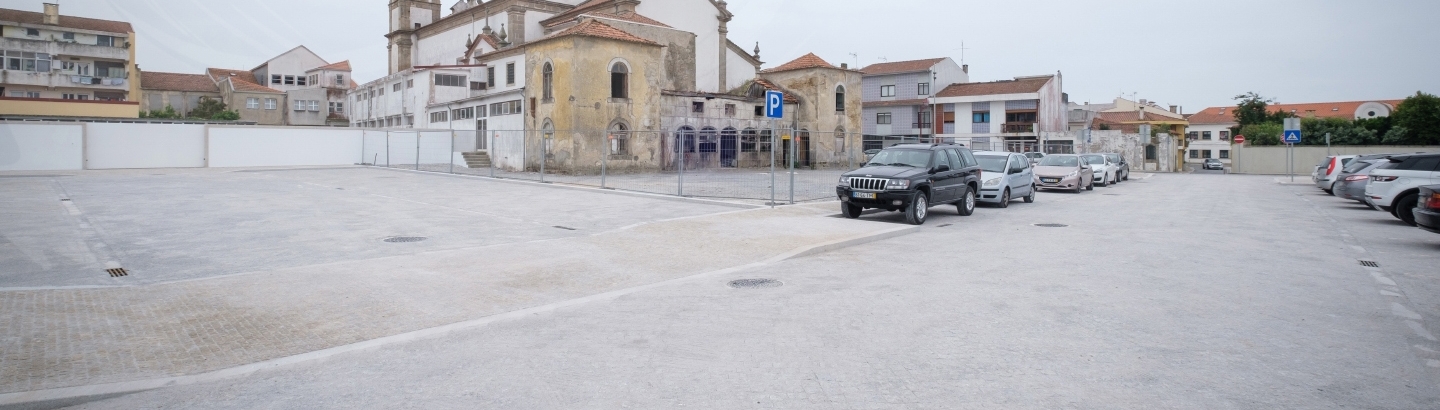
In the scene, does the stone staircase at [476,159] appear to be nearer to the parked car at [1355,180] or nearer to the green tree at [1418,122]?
the parked car at [1355,180]

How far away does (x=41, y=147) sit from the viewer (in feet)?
113

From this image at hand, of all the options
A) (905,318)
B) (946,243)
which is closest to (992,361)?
(905,318)

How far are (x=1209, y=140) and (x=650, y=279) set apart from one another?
320 ft

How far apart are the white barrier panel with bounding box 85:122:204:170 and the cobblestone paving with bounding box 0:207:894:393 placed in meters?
35.2

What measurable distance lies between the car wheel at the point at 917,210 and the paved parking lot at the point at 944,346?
14.7ft

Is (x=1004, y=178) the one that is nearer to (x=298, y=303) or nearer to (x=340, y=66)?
(x=298, y=303)

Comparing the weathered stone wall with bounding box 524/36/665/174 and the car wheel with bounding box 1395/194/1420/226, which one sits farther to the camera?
the weathered stone wall with bounding box 524/36/665/174

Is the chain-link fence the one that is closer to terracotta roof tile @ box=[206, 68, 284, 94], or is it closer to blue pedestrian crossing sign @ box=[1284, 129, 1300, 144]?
blue pedestrian crossing sign @ box=[1284, 129, 1300, 144]

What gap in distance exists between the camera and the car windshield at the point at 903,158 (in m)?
16.1

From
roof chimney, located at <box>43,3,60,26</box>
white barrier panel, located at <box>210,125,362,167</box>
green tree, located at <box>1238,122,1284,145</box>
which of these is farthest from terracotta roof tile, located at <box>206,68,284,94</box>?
green tree, located at <box>1238,122,1284,145</box>

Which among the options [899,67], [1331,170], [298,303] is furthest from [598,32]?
[899,67]

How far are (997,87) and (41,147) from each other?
58.3 meters

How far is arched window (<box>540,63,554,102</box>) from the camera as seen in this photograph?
35531 millimetres

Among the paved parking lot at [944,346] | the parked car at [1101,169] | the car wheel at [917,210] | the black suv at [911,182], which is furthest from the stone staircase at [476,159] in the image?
the paved parking lot at [944,346]
